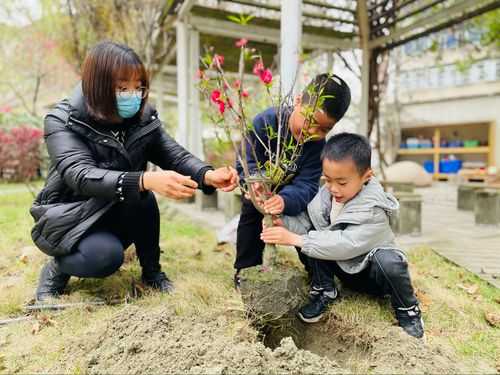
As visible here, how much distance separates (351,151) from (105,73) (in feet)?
3.81

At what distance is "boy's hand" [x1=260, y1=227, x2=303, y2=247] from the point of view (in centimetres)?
171

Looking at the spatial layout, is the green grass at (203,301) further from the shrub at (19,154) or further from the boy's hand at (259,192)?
the shrub at (19,154)

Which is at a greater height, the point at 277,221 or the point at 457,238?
the point at 277,221

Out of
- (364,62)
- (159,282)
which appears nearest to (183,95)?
(364,62)

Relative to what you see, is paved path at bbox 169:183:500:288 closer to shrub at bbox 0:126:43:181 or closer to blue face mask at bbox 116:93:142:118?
blue face mask at bbox 116:93:142:118

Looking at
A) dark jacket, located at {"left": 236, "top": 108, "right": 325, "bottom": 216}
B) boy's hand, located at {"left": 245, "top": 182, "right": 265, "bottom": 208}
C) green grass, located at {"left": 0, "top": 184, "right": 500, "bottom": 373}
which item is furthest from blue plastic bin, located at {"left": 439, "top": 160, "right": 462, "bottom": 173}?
boy's hand, located at {"left": 245, "top": 182, "right": 265, "bottom": 208}

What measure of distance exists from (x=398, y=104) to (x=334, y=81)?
11.9m

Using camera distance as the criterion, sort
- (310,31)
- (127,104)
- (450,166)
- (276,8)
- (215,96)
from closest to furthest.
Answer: (215,96)
(127,104)
(276,8)
(310,31)
(450,166)

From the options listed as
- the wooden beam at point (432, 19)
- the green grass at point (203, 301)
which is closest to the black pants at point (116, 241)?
the green grass at point (203, 301)

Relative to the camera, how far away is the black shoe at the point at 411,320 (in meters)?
1.61

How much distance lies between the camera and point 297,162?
215cm

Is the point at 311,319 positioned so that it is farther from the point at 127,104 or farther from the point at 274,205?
the point at 127,104

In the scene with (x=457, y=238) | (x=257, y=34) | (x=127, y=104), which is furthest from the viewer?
(x=257, y=34)

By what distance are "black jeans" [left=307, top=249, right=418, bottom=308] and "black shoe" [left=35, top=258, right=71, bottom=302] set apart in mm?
1301
